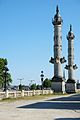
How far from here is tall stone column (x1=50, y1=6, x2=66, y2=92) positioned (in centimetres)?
7688

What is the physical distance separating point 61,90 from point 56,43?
1037cm

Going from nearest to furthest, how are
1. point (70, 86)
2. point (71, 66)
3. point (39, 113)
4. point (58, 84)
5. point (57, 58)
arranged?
1. point (39, 113)
2. point (58, 84)
3. point (57, 58)
4. point (70, 86)
5. point (71, 66)

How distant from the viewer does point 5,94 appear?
149 ft

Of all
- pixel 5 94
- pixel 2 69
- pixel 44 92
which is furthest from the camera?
pixel 2 69

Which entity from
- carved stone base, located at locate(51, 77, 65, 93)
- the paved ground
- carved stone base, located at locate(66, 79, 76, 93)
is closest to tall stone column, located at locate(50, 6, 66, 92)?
carved stone base, located at locate(51, 77, 65, 93)

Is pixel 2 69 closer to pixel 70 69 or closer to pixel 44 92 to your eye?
pixel 70 69

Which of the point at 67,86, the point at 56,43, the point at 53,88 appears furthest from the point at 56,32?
the point at 67,86

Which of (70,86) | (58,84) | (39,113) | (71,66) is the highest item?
(71,66)

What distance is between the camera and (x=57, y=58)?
257 ft

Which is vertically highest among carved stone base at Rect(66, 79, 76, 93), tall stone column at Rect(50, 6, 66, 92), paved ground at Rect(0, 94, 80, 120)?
tall stone column at Rect(50, 6, 66, 92)

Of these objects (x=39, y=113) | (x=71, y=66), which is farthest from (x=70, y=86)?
(x=39, y=113)

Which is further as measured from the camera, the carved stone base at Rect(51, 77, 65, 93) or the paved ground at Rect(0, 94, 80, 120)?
the carved stone base at Rect(51, 77, 65, 93)

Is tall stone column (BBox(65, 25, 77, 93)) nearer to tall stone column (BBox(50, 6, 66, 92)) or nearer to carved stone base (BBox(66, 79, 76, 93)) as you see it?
carved stone base (BBox(66, 79, 76, 93))

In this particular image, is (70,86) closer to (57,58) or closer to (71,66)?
(71,66)
